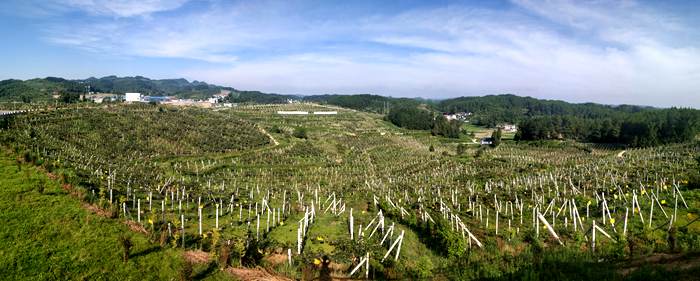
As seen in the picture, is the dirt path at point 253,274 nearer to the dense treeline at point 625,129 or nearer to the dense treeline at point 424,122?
the dense treeline at point 625,129

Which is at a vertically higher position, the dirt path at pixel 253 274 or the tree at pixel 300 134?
the dirt path at pixel 253 274

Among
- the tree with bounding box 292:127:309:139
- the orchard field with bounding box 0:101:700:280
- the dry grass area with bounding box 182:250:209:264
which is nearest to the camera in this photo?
the orchard field with bounding box 0:101:700:280

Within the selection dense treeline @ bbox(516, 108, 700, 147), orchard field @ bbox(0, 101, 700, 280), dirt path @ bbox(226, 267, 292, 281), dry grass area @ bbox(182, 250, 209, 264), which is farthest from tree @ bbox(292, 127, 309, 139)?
dirt path @ bbox(226, 267, 292, 281)

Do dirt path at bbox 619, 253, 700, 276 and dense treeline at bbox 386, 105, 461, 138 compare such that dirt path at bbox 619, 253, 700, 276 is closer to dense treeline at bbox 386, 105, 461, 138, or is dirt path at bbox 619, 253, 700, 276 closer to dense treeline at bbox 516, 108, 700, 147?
dense treeline at bbox 516, 108, 700, 147

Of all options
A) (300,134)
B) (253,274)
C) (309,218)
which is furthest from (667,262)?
(300,134)

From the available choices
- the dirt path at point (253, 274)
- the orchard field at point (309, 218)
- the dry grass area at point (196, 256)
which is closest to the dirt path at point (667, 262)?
the orchard field at point (309, 218)

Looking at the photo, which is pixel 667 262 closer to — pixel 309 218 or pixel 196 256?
pixel 196 256
